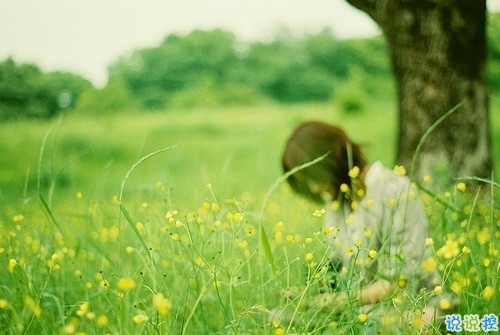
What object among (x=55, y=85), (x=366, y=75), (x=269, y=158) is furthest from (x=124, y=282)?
(x=366, y=75)

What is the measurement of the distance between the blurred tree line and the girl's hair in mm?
4562

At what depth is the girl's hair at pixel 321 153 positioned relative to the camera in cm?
243

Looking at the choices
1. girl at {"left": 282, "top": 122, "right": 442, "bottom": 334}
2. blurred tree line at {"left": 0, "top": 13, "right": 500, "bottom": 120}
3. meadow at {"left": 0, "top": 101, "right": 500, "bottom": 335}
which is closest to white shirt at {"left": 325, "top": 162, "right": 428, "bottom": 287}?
girl at {"left": 282, "top": 122, "right": 442, "bottom": 334}

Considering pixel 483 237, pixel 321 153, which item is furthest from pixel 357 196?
pixel 483 237

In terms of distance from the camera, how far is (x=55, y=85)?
5164mm

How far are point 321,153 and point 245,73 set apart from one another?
Answer: 23274 mm

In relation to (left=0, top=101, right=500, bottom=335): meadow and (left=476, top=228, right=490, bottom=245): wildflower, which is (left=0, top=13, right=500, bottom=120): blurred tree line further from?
(left=476, top=228, right=490, bottom=245): wildflower

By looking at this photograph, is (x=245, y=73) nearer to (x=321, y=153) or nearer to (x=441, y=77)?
(x=441, y=77)

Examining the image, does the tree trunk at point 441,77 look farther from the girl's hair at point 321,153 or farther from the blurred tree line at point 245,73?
the blurred tree line at point 245,73

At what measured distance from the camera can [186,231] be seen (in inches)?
81.6

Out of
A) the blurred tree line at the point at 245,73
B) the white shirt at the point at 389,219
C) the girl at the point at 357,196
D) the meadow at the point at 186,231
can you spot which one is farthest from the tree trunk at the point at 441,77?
the blurred tree line at the point at 245,73

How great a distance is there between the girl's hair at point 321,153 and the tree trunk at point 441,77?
43.9 inches

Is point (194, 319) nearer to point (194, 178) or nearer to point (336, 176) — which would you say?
point (336, 176)

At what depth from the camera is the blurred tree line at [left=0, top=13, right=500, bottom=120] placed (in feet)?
44.6
